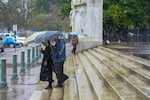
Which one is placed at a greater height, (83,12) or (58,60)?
(83,12)

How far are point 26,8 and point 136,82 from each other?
8346 cm

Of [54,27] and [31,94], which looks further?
[54,27]

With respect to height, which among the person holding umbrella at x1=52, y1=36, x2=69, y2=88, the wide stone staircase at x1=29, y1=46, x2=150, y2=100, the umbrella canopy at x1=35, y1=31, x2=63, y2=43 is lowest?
the wide stone staircase at x1=29, y1=46, x2=150, y2=100

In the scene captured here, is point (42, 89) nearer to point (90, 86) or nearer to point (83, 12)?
point (90, 86)

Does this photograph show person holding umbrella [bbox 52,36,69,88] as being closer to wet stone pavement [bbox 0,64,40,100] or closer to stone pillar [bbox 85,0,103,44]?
wet stone pavement [bbox 0,64,40,100]

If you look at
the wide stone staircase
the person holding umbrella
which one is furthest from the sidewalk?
the person holding umbrella

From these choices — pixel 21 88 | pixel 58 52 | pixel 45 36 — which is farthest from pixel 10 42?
pixel 45 36

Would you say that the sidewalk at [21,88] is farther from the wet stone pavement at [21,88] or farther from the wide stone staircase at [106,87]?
the wide stone staircase at [106,87]

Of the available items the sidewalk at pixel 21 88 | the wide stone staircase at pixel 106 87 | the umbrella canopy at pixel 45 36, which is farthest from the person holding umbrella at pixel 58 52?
the sidewalk at pixel 21 88

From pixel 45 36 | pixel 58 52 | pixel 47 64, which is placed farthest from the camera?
pixel 47 64

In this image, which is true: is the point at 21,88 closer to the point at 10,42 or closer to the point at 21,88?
the point at 21,88

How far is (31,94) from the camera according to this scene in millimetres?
12562

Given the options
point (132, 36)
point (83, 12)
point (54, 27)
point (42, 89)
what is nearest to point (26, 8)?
point (54, 27)

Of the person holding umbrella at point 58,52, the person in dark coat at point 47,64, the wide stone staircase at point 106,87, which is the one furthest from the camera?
the person in dark coat at point 47,64
